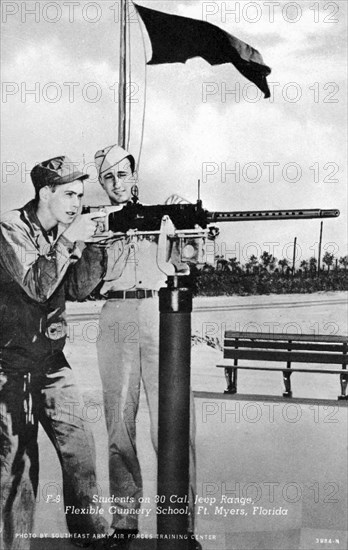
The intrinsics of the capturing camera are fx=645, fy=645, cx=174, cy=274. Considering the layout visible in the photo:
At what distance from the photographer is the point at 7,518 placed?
94.0 inches

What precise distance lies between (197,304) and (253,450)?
0.57 metres

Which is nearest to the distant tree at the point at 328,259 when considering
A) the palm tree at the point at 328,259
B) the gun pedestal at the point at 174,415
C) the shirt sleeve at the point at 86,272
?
the palm tree at the point at 328,259

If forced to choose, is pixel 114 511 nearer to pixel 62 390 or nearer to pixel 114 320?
pixel 62 390

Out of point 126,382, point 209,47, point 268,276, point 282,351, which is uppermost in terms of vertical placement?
point 209,47

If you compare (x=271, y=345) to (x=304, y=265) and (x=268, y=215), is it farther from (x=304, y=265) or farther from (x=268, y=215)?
(x=268, y=215)

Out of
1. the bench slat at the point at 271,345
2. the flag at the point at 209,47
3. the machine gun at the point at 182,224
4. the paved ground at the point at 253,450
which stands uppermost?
the flag at the point at 209,47

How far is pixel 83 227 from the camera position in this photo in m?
2.40

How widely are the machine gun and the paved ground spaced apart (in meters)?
0.18

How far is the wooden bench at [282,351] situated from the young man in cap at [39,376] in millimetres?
561

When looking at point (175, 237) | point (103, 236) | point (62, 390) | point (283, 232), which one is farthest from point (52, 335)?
point (283, 232)

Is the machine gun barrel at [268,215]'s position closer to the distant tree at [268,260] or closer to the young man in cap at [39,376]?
the distant tree at [268,260]

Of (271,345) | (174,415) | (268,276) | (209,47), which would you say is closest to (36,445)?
(174,415)

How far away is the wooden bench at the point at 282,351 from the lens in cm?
236

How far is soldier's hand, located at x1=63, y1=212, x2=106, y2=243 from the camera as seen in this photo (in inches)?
94.2
